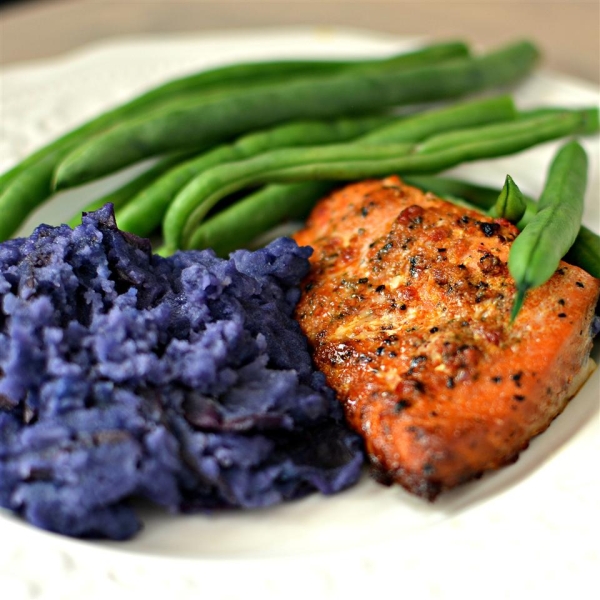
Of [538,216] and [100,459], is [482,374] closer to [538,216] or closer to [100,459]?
[538,216]

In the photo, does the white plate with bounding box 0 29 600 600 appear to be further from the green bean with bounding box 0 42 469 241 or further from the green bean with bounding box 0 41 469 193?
the green bean with bounding box 0 41 469 193

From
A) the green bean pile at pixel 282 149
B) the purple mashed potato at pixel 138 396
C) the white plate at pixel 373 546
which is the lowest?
the white plate at pixel 373 546

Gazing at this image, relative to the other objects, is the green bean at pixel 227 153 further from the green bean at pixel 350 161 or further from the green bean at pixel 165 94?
the green bean at pixel 165 94

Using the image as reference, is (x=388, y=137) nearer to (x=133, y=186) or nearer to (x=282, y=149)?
(x=282, y=149)

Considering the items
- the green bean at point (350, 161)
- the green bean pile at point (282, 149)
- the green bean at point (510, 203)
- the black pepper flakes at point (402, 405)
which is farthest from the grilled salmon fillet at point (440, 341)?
the green bean at point (350, 161)

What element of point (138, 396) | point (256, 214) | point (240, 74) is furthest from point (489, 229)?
point (240, 74)

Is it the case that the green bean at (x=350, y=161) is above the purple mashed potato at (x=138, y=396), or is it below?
above

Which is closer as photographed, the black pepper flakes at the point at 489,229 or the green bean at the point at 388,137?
the black pepper flakes at the point at 489,229

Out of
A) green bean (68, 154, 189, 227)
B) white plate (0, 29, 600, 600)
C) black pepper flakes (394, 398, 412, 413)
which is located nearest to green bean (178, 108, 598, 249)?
green bean (68, 154, 189, 227)
